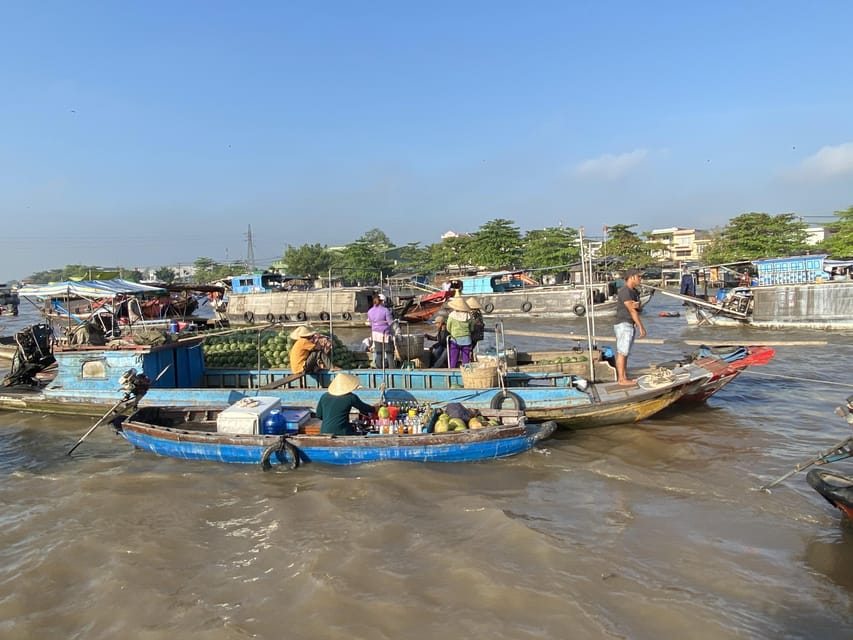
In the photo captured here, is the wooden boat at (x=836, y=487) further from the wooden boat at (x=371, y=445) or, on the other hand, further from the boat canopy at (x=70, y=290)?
the boat canopy at (x=70, y=290)

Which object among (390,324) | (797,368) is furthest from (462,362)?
(797,368)

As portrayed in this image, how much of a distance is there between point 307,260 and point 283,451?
196 feet

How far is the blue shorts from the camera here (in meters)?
8.23

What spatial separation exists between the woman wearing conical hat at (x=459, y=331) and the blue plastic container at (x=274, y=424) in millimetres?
3331

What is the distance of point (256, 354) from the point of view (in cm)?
1088

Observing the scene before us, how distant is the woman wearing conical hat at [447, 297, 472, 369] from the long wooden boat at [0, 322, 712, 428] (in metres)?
0.86

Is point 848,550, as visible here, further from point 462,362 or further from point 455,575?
point 462,362

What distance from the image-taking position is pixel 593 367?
29.6 ft

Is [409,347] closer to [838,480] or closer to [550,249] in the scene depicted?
[838,480]

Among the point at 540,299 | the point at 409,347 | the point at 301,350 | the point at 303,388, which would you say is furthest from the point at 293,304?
the point at 303,388

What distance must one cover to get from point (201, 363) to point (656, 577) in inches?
348

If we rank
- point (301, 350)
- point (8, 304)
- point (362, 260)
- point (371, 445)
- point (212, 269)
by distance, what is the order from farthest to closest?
point (212, 269) < point (362, 260) < point (8, 304) < point (301, 350) < point (371, 445)

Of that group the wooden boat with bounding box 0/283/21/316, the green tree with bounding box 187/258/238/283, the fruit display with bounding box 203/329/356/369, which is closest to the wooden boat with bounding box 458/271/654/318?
→ the fruit display with bounding box 203/329/356/369

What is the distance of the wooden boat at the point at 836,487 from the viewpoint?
4.67 meters
